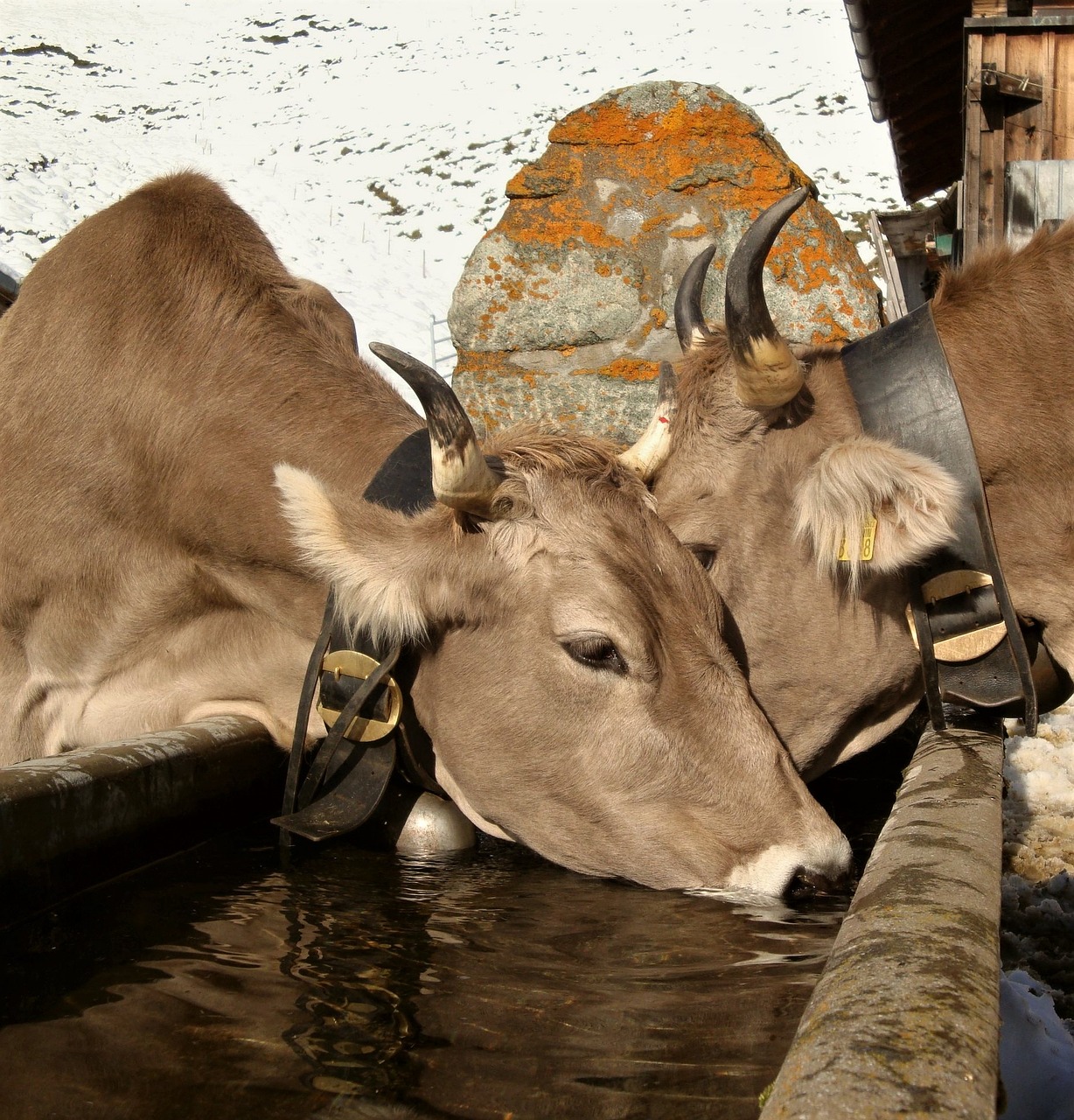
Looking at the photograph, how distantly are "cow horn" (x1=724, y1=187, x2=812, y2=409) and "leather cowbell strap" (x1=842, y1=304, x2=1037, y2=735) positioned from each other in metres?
0.29

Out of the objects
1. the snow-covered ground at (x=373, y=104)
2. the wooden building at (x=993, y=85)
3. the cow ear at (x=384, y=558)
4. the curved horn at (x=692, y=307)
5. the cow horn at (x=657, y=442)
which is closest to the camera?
the cow ear at (x=384, y=558)

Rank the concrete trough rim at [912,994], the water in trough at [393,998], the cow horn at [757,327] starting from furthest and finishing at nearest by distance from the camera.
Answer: the cow horn at [757,327] < the water in trough at [393,998] < the concrete trough rim at [912,994]

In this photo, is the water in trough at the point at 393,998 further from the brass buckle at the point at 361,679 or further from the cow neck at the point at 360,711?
the brass buckle at the point at 361,679

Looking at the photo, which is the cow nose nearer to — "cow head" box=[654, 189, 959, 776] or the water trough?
the water trough

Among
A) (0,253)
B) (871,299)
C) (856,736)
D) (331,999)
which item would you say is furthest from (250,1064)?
(0,253)

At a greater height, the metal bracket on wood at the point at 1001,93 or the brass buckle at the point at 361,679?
the metal bracket on wood at the point at 1001,93

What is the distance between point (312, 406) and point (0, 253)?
2041 cm

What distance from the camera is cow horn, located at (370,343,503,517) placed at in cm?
272

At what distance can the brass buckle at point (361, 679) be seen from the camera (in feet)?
10.3

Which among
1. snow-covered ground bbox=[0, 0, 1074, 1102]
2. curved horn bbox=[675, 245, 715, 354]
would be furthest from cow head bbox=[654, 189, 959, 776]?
snow-covered ground bbox=[0, 0, 1074, 1102]

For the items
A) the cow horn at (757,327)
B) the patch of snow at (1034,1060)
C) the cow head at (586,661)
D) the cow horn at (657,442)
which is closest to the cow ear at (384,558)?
the cow head at (586,661)

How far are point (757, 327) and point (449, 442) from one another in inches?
39.4

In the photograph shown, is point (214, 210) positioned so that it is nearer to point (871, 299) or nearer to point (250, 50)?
point (871, 299)

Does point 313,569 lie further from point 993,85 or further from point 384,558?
point 993,85
